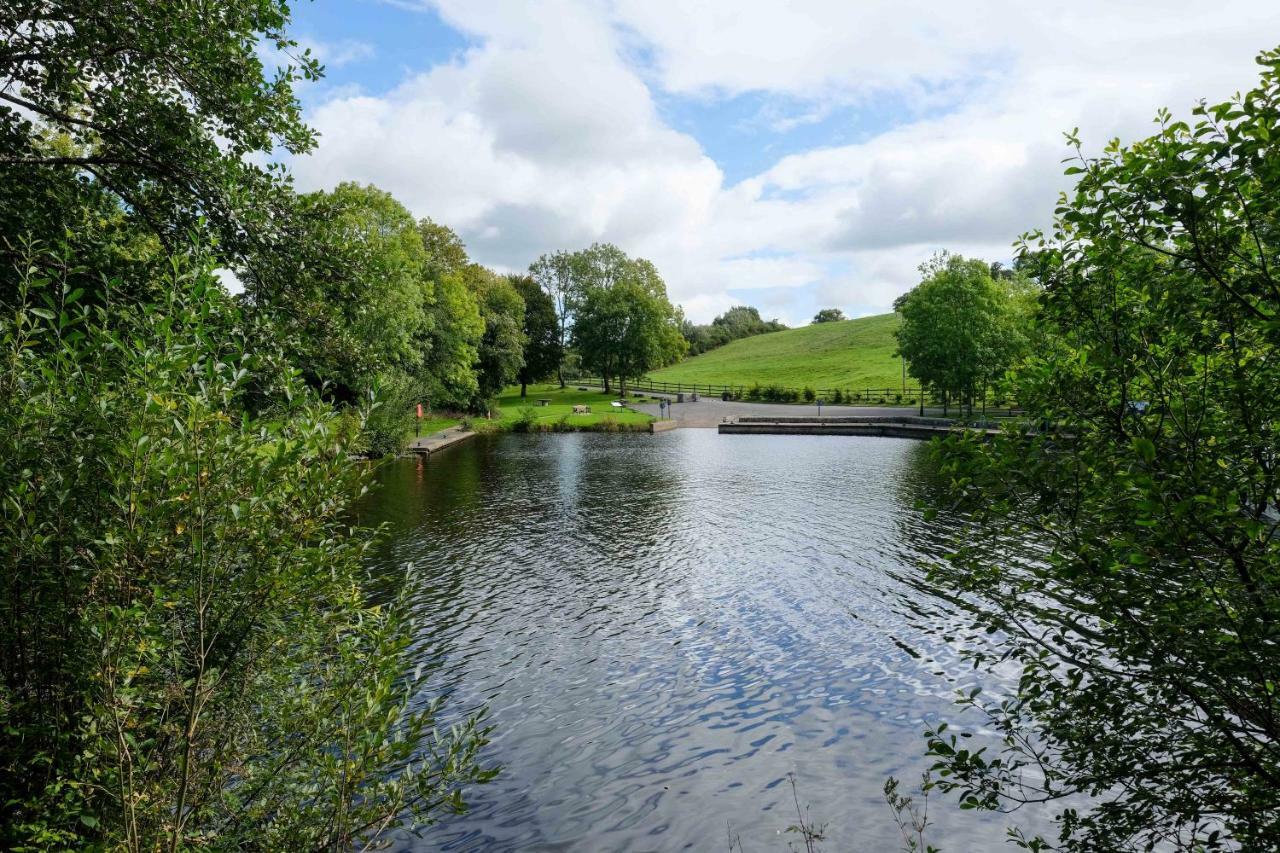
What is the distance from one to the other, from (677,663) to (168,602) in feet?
35.2

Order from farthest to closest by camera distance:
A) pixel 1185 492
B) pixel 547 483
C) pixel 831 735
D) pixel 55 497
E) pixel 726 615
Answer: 1. pixel 547 483
2. pixel 726 615
3. pixel 831 735
4. pixel 55 497
5. pixel 1185 492

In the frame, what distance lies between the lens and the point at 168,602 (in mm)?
4328

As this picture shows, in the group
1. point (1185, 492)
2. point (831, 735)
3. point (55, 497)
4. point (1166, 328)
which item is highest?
point (1166, 328)

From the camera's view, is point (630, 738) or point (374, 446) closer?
point (630, 738)

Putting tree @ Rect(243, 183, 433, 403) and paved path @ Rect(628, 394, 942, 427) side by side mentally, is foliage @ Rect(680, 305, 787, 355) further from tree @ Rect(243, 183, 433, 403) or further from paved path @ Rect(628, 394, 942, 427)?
tree @ Rect(243, 183, 433, 403)

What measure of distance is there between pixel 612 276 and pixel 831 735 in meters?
97.8

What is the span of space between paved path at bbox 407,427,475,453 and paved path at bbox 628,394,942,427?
66.6 feet

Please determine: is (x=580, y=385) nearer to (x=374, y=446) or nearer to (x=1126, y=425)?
(x=374, y=446)

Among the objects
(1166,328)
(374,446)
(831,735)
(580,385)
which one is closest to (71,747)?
(1166,328)

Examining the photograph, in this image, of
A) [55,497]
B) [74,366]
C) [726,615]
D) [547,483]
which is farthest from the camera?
[547,483]

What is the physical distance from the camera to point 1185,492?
153 inches

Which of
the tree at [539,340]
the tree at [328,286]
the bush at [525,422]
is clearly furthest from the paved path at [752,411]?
the tree at [328,286]

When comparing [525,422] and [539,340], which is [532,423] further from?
[539,340]

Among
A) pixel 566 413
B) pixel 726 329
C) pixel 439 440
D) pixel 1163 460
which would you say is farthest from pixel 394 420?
pixel 726 329
